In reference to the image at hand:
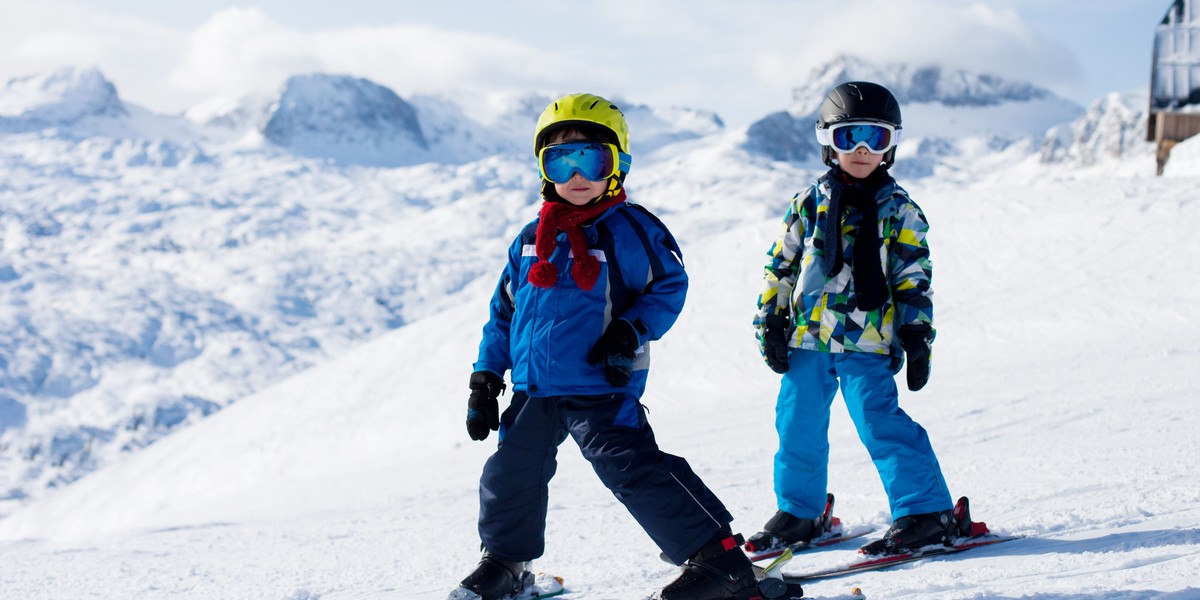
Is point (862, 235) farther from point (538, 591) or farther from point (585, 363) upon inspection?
point (538, 591)

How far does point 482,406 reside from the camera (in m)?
3.18

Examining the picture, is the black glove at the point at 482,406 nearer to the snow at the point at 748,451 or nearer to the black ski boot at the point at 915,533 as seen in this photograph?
the snow at the point at 748,451

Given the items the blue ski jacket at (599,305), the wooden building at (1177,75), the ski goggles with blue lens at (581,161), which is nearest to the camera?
the blue ski jacket at (599,305)

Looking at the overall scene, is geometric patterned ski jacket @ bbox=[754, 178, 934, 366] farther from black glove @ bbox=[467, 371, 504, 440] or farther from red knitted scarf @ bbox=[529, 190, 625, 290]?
black glove @ bbox=[467, 371, 504, 440]

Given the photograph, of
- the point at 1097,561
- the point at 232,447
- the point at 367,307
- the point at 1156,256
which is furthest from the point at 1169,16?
the point at 367,307

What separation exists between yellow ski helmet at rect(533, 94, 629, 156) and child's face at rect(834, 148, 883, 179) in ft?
3.40

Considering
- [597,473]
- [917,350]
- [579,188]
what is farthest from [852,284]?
Result: [597,473]

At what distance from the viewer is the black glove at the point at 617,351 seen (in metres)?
2.92

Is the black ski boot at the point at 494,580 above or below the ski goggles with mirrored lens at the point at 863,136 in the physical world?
below

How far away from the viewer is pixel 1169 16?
2850 cm

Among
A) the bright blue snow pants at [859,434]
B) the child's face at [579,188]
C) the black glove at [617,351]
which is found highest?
the child's face at [579,188]

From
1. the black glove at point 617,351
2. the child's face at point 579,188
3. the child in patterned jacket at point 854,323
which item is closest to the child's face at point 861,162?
the child in patterned jacket at point 854,323

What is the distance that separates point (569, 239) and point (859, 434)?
1488 millimetres

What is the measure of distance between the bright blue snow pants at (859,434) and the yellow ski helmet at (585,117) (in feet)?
4.10
